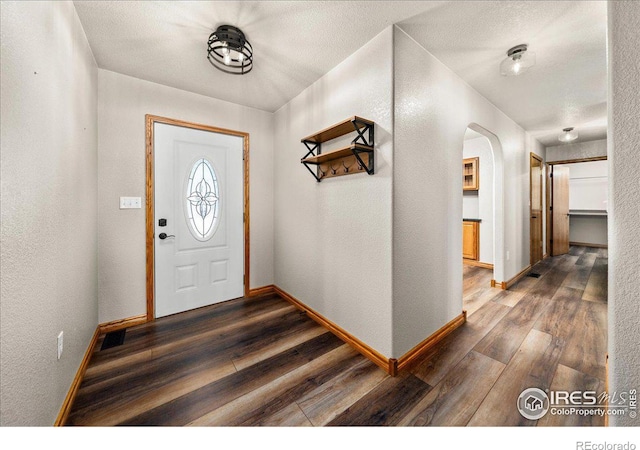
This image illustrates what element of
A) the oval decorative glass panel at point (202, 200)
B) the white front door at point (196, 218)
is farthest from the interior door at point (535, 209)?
the oval decorative glass panel at point (202, 200)

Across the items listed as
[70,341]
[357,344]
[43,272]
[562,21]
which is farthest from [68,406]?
[562,21]

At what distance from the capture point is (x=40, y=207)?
1141mm

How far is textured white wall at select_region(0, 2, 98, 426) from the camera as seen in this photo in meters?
0.92

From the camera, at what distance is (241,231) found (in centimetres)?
311

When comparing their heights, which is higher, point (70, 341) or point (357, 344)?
point (70, 341)

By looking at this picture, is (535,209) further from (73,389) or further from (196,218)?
(73,389)

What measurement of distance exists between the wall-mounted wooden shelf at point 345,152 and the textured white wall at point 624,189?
1.18m

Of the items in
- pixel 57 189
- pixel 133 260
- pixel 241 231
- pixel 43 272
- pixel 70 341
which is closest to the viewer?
pixel 43 272

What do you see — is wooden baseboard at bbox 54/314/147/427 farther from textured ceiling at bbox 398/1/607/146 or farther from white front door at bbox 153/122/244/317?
textured ceiling at bbox 398/1/607/146

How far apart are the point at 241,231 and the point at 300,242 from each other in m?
0.83

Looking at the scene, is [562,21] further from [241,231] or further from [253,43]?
[241,231]

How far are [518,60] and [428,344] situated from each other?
7.79 ft

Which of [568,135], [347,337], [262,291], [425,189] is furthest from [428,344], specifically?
[568,135]

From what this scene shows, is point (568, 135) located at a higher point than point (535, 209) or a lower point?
higher
